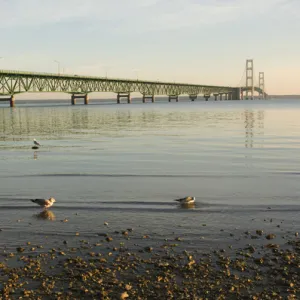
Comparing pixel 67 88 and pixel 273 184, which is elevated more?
pixel 67 88

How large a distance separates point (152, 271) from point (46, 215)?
4.88 metres

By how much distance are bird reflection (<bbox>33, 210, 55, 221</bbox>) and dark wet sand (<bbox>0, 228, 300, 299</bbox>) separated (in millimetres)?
2180

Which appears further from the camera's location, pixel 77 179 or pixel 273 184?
pixel 77 179

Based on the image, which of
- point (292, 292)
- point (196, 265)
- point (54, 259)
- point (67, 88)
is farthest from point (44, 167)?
point (67, 88)

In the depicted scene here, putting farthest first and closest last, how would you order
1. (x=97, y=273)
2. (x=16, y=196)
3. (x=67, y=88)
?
1. (x=67, y=88)
2. (x=16, y=196)
3. (x=97, y=273)

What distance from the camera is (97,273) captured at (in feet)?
23.5

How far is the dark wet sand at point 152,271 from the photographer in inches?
255

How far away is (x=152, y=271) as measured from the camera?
727 centimetres

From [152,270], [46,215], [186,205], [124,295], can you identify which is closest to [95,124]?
[186,205]

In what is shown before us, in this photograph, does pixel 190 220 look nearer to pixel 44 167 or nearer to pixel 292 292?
pixel 292 292

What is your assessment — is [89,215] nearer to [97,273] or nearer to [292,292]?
[97,273]

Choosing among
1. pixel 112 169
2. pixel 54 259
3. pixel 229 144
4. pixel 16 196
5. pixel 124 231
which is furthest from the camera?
pixel 229 144

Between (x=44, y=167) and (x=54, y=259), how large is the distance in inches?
487

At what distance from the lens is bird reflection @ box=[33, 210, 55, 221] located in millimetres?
10836
